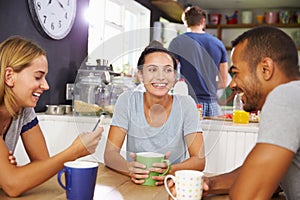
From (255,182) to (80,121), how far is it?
62 cm

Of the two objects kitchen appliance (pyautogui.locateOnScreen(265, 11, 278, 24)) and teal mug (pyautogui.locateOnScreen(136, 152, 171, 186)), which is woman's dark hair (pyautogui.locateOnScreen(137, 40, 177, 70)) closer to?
teal mug (pyautogui.locateOnScreen(136, 152, 171, 186))

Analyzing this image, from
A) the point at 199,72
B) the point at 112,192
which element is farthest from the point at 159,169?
the point at 199,72

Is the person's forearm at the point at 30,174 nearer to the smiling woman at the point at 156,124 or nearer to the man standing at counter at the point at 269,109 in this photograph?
the smiling woman at the point at 156,124

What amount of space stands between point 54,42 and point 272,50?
1854 millimetres

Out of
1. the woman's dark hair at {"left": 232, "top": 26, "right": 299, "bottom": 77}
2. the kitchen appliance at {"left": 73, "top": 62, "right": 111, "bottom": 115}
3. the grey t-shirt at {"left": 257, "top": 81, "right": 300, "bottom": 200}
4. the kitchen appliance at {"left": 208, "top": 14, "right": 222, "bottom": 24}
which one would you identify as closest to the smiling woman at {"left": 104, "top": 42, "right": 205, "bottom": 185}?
the kitchen appliance at {"left": 73, "top": 62, "right": 111, "bottom": 115}

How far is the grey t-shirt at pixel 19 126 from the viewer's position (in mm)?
1269

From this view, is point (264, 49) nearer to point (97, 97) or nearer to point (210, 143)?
point (210, 143)

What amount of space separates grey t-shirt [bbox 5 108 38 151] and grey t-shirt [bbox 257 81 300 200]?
0.80 metres

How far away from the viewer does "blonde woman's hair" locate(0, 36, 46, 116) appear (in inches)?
45.9

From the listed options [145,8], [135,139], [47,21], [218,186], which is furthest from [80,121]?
[145,8]

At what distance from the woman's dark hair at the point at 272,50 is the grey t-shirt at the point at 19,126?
2.46ft

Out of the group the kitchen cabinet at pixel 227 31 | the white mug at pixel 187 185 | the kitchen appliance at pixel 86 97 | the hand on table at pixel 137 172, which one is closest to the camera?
the white mug at pixel 187 185

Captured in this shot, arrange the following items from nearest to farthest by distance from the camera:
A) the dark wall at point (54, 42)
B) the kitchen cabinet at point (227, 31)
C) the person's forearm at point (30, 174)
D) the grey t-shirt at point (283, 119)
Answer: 1. the grey t-shirt at point (283, 119)
2. the person's forearm at point (30, 174)
3. the dark wall at point (54, 42)
4. the kitchen cabinet at point (227, 31)

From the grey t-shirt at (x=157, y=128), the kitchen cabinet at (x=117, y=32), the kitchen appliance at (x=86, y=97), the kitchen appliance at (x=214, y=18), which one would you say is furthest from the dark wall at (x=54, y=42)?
the kitchen appliance at (x=214, y=18)
